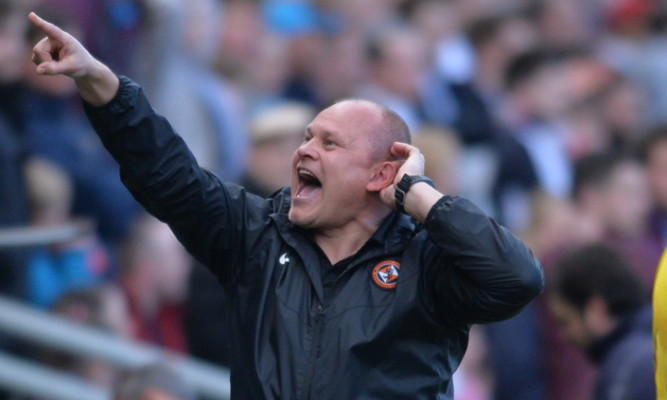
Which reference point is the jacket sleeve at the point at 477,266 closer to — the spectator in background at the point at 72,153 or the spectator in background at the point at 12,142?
the spectator in background at the point at 12,142

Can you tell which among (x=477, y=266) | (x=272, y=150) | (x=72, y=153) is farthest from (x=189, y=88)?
(x=477, y=266)

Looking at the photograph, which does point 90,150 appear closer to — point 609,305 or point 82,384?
point 82,384

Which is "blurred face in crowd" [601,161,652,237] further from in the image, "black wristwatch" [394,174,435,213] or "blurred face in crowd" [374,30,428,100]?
"black wristwatch" [394,174,435,213]

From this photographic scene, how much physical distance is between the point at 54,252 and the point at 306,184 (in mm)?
2962

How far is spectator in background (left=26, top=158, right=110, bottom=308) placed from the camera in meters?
6.32

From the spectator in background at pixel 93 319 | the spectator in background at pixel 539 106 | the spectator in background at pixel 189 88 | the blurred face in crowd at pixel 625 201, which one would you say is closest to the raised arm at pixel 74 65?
the spectator in background at pixel 93 319

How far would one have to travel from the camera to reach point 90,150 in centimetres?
699

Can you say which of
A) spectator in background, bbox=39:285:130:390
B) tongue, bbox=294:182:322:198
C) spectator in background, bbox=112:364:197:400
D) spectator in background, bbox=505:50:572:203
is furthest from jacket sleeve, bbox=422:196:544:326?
spectator in background, bbox=505:50:572:203

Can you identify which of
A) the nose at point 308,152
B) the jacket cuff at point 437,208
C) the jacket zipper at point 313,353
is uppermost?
the nose at point 308,152

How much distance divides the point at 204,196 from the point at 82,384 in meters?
2.68

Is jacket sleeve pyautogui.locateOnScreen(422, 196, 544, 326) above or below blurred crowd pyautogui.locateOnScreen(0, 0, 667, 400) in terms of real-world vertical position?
below

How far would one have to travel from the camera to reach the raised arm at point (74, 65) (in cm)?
346

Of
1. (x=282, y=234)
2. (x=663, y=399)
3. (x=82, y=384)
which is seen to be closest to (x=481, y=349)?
(x=82, y=384)

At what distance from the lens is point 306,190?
3.89m
